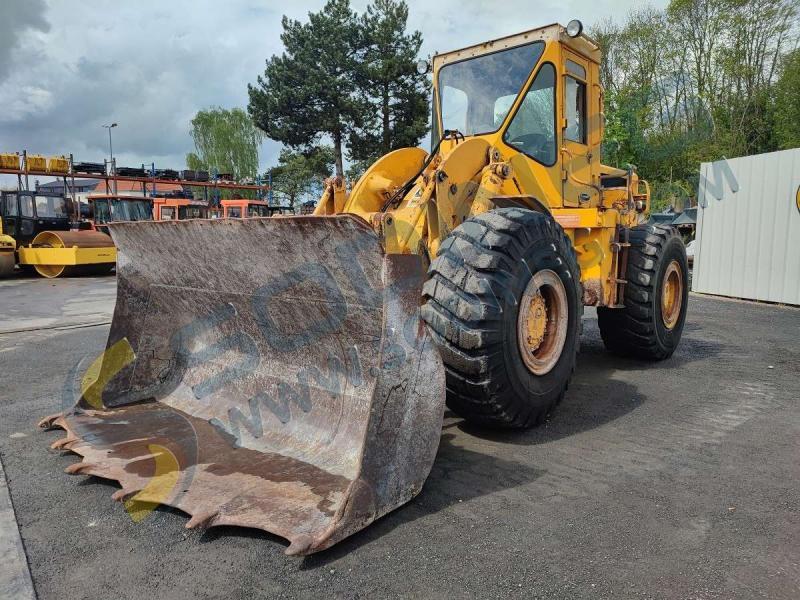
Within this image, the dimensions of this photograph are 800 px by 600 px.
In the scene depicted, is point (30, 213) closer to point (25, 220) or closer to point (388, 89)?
point (25, 220)

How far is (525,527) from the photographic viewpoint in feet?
9.16

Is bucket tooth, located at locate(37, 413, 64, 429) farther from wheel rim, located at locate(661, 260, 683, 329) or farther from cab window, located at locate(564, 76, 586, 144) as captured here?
wheel rim, located at locate(661, 260, 683, 329)

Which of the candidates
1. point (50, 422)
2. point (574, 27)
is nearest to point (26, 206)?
point (50, 422)

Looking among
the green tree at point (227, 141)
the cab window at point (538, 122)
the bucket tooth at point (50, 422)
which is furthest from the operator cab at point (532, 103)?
the green tree at point (227, 141)

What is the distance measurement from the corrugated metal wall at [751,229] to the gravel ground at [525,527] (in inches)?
300

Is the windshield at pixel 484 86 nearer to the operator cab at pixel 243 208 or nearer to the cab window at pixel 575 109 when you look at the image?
the cab window at pixel 575 109

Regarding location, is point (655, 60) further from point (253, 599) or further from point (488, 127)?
point (253, 599)

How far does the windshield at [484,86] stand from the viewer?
506 centimetres

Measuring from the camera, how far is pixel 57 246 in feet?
57.1

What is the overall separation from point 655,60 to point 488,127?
24935 mm

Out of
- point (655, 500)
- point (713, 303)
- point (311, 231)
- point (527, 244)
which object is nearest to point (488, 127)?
point (527, 244)

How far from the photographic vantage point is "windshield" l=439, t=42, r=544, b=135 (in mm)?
5062

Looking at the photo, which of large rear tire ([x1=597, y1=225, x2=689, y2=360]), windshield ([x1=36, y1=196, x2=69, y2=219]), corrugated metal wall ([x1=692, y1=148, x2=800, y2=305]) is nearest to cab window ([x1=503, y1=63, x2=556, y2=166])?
large rear tire ([x1=597, y1=225, x2=689, y2=360])

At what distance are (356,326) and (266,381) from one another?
84cm
